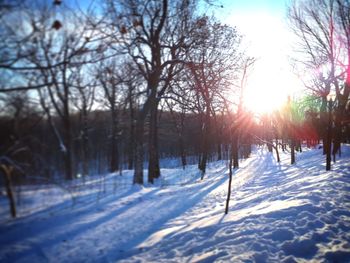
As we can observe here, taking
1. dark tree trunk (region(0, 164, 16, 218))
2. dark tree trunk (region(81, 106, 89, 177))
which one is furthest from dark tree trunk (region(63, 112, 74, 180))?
dark tree trunk (region(0, 164, 16, 218))

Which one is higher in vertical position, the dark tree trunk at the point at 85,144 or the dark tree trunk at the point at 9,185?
the dark tree trunk at the point at 85,144

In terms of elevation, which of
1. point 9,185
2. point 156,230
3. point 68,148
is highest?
point 68,148

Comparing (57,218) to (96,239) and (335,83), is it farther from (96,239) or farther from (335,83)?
(335,83)

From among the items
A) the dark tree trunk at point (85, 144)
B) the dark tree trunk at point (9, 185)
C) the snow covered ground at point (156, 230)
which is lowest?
the snow covered ground at point (156, 230)

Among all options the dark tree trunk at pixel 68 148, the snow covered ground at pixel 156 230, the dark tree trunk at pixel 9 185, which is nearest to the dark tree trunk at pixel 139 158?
the snow covered ground at pixel 156 230

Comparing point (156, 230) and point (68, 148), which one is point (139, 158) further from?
point (68, 148)

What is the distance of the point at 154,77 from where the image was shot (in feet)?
39.0

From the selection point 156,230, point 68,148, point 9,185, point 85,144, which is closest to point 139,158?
point 156,230

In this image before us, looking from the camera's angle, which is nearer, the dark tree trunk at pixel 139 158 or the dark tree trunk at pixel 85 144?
the dark tree trunk at pixel 85 144

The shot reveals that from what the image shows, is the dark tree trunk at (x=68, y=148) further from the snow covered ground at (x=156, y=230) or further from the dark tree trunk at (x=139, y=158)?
the dark tree trunk at (x=139, y=158)

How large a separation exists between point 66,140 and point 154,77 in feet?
24.9

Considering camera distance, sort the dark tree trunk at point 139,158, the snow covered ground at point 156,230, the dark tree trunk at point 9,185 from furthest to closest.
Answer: the dark tree trunk at point 139,158 < the snow covered ground at point 156,230 < the dark tree trunk at point 9,185

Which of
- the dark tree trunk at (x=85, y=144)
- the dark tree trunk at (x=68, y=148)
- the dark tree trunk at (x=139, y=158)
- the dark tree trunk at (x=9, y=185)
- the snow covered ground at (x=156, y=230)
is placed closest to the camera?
the dark tree trunk at (x=9, y=185)

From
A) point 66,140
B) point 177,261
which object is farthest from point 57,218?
point 177,261
